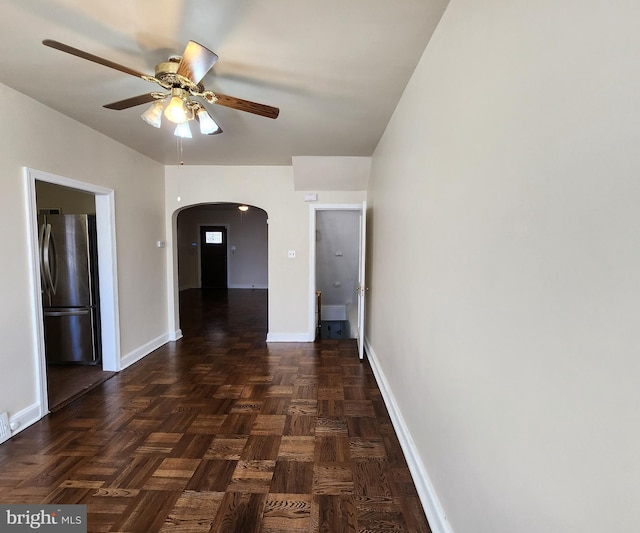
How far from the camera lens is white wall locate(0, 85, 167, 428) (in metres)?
2.15

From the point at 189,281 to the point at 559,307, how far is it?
9.43m

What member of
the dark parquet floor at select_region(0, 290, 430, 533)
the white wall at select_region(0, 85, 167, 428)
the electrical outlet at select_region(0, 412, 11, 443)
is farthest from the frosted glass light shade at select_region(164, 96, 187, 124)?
the electrical outlet at select_region(0, 412, 11, 443)

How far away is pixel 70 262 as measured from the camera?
3.20 meters

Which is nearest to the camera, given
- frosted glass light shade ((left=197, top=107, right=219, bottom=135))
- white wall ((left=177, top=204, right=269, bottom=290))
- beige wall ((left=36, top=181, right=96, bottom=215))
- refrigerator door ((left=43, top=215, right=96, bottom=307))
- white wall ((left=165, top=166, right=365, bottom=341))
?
frosted glass light shade ((left=197, top=107, right=219, bottom=135))

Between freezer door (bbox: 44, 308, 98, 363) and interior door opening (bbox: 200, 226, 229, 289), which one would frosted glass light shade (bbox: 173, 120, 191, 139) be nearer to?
freezer door (bbox: 44, 308, 98, 363)

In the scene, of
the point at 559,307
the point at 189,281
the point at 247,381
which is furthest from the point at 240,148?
the point at 189,281

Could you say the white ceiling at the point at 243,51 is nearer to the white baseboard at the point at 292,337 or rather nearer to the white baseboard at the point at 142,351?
the white baseboard at the point at 142,351

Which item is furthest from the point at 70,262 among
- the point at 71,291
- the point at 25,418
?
the point at 25,418

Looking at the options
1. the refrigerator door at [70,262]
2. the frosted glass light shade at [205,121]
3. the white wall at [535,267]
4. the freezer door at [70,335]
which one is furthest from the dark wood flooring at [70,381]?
the white wall at [535,267]

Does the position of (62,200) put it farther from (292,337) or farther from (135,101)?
(292,337)

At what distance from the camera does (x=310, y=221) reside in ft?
13.7

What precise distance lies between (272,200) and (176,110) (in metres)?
2.36

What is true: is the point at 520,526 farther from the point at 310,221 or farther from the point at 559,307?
the point at 310,221

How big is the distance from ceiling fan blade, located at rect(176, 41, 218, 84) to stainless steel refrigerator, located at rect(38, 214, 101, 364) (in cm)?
240
